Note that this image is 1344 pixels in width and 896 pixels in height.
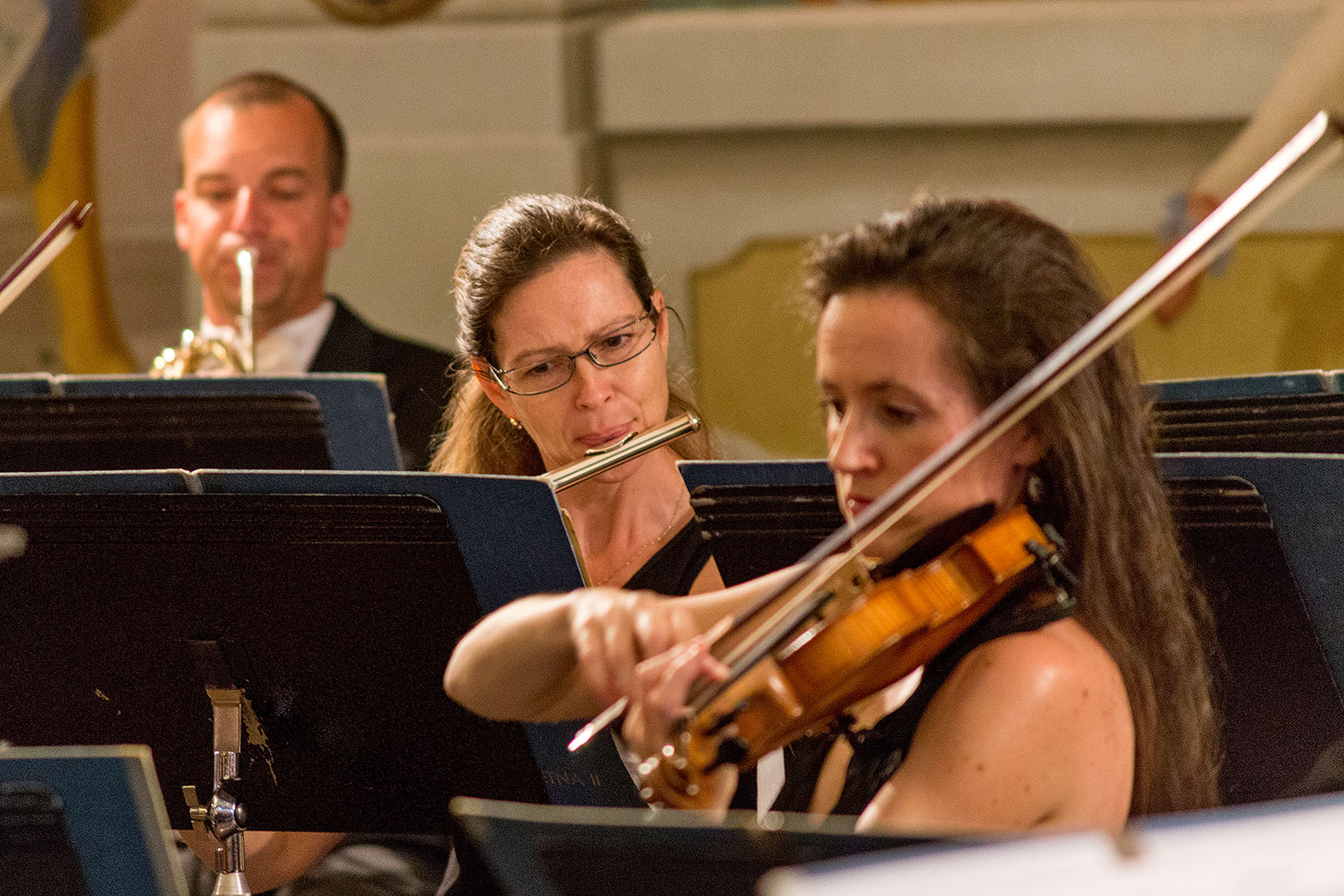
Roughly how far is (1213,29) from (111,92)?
2.73 metres

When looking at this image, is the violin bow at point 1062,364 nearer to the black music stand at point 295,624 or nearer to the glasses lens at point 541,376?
the black music stand at point 295,624

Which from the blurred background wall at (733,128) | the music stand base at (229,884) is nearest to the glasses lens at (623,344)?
the music stand base at (229,884)

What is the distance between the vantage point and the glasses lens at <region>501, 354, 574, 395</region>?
6.56 feet

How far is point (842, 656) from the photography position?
3.68ft

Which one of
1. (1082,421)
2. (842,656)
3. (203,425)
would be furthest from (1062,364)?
(203,425)

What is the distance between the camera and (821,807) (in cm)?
133

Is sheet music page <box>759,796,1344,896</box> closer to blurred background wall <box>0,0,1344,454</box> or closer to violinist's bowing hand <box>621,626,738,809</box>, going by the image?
violinist's bowing hand <box>621,626,738,809</box>

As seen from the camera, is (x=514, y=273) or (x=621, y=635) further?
(x=514, y=273)

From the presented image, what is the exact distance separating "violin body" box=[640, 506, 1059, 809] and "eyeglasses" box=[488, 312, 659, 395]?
0.86 meters

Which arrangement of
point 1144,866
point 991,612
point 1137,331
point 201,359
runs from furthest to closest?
point 1137,331, point 201,359, point 991,612, point 1144,866

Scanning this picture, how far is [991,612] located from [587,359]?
2.84 ft

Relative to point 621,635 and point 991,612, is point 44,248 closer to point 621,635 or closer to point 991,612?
point 621,635

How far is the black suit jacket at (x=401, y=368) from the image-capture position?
304 cm

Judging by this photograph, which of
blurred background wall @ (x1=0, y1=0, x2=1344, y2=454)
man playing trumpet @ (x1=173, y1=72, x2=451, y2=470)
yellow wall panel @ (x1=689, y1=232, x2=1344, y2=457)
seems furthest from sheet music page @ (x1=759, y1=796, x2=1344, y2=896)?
blurred background wall @ (x1=0, y1=0, x2=1344, y2=454)
